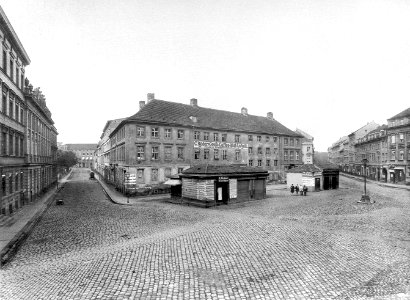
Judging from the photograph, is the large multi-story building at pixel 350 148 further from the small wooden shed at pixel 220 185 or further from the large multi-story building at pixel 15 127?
the large multi-story building at pixel 15 127

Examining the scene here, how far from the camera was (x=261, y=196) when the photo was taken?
30391mm

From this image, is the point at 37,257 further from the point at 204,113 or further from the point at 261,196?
the point at 204,113

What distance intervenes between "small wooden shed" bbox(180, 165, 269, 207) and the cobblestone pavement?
22.4ft

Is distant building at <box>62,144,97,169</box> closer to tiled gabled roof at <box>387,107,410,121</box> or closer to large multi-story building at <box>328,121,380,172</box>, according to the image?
large multi-story building at <box>328,121,380,172</box>

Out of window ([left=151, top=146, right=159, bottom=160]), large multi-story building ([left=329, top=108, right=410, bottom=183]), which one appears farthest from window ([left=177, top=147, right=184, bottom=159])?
large multi-story building ([left=329, top=108, right=410, bottom=183])

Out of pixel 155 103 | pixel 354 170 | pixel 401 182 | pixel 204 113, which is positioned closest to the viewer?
pixel 155 103

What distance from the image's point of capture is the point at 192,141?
3938 cm

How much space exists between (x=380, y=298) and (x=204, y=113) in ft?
128

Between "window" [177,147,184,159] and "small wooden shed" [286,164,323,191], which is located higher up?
"window" [177,147,184,159]

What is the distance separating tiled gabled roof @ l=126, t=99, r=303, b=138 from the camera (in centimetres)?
3680

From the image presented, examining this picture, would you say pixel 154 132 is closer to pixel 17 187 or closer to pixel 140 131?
pixel 140 131

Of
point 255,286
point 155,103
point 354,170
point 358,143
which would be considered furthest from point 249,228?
point 354,170

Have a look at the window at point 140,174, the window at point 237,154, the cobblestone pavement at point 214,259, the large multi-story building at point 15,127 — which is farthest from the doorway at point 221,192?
the window at point 237,154

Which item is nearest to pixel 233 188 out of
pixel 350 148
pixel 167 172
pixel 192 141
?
pixel 167 172
